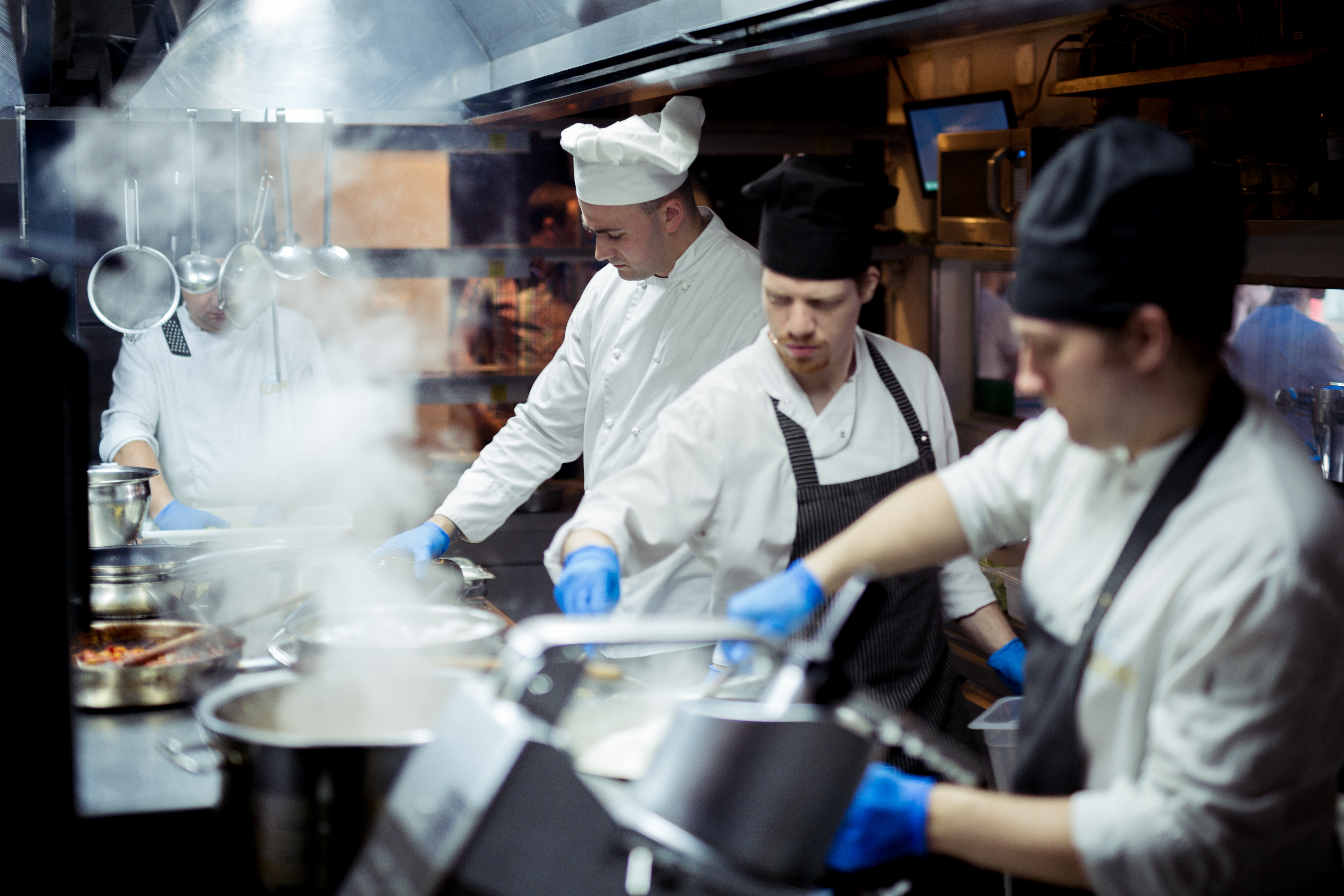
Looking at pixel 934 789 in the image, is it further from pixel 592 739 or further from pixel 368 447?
pixel 368 447

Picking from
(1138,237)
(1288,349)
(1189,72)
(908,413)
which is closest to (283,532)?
(908,413)

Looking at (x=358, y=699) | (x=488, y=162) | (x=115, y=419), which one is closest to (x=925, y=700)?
(x=358, y=699)

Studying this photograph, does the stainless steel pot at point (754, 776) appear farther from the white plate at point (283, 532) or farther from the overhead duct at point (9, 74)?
the overhead duct at point (9, 74)

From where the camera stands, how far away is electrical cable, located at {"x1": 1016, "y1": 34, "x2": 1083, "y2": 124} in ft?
13.3

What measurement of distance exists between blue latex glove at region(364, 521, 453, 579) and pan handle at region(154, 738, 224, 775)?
74cm

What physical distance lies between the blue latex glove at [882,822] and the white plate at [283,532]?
1663 mm

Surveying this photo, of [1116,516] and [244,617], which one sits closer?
[1116,516]

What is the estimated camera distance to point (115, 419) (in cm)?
359

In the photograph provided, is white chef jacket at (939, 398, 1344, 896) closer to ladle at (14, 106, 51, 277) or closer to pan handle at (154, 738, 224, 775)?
pan handle at (154, 738, 224, 775)

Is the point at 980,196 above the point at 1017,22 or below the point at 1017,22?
above

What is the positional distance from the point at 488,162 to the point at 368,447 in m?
1.17

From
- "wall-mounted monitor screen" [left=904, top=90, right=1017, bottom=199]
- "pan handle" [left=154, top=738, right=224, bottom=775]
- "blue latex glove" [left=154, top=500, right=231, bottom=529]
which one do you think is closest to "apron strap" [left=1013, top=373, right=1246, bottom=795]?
"pan handle" [left=154, top=738, right=224, bottom=775]

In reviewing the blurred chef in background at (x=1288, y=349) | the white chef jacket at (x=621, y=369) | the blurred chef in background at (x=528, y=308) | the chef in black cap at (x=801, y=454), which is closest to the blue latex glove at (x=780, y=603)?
the chef in black cap at (x=801, y=454)

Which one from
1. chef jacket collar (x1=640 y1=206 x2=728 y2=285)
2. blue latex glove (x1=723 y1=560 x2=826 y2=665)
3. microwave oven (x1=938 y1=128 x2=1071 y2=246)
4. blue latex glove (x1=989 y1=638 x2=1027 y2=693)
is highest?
microwave oven (x1=938 y1=128 x2=1071 y2=246)
